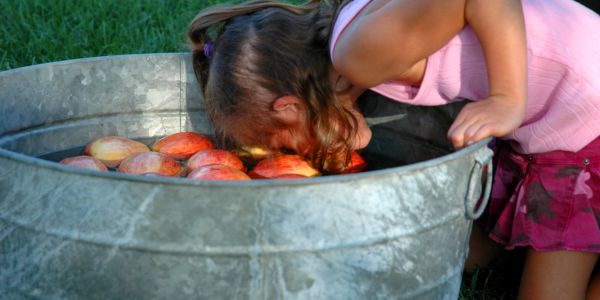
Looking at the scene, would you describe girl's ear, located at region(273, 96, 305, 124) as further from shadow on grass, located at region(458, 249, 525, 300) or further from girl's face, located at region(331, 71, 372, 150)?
shadow on grass, located at region(458, 249, 525, 300)

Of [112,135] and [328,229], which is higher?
[328,229]

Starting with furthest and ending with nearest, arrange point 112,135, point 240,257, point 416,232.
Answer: point 112,135, point 416,232, point 240,257

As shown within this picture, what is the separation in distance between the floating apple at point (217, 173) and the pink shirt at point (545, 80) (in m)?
0.38

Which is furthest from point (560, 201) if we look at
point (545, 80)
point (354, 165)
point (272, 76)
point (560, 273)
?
point (272, 76)

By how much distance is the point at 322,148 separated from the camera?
1.74 m

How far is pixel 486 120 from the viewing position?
4.60 feet

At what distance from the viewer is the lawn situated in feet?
9.75

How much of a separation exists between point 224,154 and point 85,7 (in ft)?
6.23

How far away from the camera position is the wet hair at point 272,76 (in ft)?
5.50

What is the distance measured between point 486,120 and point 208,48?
2.15ft

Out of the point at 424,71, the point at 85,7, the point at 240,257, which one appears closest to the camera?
the point at 240,257

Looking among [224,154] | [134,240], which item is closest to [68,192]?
[134,240]

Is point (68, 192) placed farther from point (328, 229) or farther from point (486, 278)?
point (486, 278)

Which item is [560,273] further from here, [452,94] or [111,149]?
[111,149]
